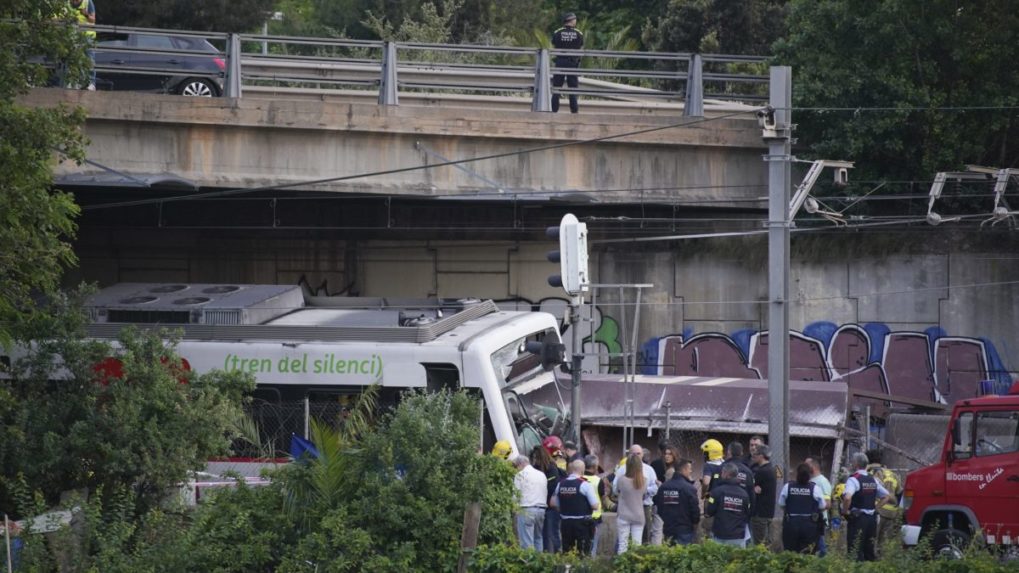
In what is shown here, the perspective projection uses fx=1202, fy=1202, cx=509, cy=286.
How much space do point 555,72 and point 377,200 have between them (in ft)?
15.5

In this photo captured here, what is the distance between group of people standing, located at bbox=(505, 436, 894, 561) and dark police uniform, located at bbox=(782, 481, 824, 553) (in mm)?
10

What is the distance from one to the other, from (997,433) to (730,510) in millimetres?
3497

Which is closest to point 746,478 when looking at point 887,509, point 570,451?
point 887,509

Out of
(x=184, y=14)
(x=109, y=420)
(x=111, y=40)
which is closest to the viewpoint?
(x=109, y=420)

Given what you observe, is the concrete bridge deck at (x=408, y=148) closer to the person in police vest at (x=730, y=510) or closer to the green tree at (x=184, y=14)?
the person in police vest at (x=730, y=510)

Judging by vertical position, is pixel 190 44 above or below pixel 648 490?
above

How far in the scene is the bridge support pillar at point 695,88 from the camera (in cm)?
2011

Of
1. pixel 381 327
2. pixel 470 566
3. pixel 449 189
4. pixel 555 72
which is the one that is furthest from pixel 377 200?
pixel 470 566

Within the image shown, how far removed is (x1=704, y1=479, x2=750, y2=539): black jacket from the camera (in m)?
12.1

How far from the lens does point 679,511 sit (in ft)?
40.2

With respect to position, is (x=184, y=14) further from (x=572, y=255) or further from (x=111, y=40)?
(x=572, y=255)

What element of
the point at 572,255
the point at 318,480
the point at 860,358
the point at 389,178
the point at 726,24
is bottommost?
the point at 318,480

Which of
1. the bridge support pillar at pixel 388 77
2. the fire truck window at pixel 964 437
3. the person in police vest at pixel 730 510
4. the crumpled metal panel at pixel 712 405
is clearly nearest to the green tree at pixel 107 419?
the person in police vest at pixel 730 510

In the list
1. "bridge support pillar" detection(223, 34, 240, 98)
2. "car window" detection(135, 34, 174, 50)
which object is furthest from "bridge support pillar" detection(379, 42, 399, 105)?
"car window" detection(135, 34, 174, 50)
